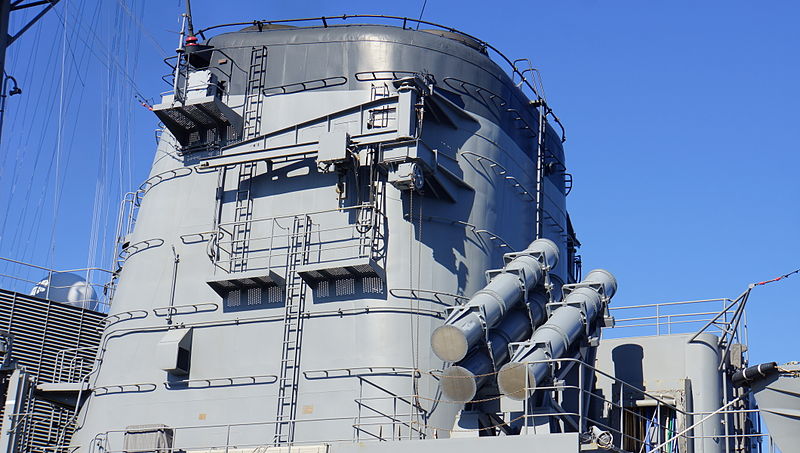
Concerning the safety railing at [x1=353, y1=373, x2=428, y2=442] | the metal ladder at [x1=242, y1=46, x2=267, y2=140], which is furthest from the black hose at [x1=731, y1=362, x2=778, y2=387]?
the metal ladder at [x1=242, y1=46, x2=267, y2=140]

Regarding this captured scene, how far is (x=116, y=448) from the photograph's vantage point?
1780 centimetres

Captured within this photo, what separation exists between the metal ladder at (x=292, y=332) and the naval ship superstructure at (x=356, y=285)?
0.12 ft

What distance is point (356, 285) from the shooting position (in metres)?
17.6

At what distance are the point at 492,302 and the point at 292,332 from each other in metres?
3.58

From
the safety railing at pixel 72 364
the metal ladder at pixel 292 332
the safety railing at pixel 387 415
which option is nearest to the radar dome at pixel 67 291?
the safety railing at pixel 72 364

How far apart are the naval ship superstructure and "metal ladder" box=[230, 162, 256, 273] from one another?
4 cm

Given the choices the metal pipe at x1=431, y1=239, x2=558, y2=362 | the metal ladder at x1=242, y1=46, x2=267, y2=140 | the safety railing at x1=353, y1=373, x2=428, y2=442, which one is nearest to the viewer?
the metal pipe at x1=431, y1=239, x2=558, y2=362

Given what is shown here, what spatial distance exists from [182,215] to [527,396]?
8001 millimetres

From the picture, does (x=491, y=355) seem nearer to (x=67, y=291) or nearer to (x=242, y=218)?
(x=242, y=218)

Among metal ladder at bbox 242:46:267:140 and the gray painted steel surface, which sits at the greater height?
metal ladder at bbox 242:46:267:140

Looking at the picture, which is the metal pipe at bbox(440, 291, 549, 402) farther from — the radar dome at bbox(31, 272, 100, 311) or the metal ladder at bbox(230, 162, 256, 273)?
the radar dome at bbox(31, 272, 100, 311)

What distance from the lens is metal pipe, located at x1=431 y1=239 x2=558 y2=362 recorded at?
15.5m

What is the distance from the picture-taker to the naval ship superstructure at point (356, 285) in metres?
16.6

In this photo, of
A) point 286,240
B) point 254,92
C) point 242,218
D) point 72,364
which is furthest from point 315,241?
point 72,364
